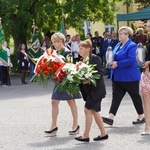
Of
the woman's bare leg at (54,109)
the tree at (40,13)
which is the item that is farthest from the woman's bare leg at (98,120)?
the tree at (40,13)

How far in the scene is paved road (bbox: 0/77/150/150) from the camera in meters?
7.77

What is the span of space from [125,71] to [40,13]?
1467 cm

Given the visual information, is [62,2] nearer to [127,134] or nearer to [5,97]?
[5,97]

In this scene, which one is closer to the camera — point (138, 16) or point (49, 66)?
point (49, 66)

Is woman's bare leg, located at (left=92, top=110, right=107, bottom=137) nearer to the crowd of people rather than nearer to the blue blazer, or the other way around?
Answer: the crowd of people

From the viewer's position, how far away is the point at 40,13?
23.3 metres

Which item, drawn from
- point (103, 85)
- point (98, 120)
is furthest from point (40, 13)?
point (98, 120)

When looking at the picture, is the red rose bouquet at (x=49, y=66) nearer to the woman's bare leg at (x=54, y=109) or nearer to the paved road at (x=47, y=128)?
the woman's bare leg at (x=54, y=109)

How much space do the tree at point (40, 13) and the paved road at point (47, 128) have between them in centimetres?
965

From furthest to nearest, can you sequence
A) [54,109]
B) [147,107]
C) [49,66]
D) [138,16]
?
[138,16] → [54,109] → [147,107] → [49,66]

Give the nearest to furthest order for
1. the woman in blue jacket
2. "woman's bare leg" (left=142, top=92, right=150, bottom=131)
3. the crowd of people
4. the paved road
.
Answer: the paved road, the crowd of people, "woman's bare leg" (left=142, top=92, right=150, bottom=131), the woman in blue jacket

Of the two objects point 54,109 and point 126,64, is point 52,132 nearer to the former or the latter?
point 54,109

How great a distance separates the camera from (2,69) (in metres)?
19.6

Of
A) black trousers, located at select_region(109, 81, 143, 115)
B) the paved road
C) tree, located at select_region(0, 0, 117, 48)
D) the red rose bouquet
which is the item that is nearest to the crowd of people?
black trousers, located at select_region(109, 81, 143, 115)
